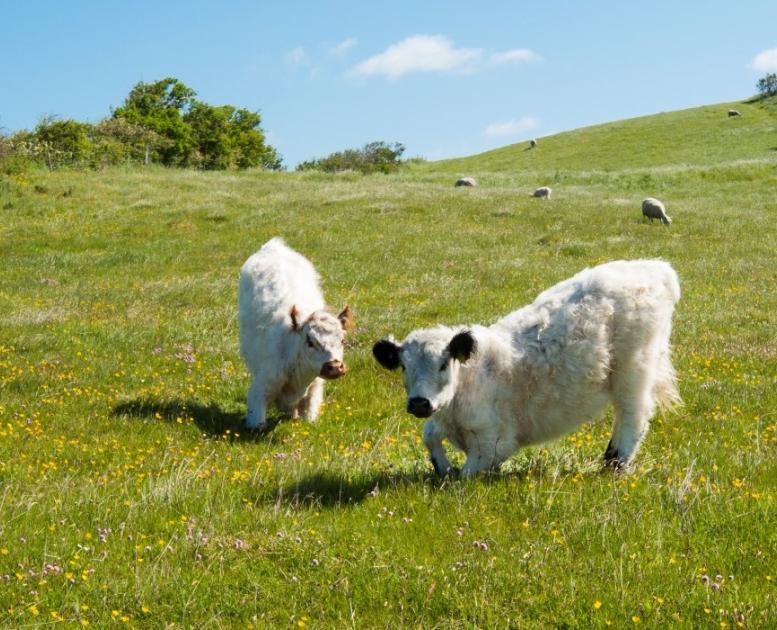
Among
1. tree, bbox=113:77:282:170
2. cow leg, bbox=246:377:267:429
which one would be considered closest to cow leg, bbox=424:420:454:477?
cow leg, bbox=246:377:267:429

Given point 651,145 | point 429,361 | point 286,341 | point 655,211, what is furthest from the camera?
point 651,145

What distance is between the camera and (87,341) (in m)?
15.9

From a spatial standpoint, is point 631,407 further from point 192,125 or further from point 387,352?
point 192,125

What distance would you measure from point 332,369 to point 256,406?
4.71 ft

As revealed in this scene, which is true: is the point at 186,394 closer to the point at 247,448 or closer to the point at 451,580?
the point at 247,448

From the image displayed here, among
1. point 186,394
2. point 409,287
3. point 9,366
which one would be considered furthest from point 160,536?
point 409,287

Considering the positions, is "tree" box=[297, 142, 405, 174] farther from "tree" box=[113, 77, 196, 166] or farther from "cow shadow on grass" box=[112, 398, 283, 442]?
"cow shadow on grass" box=[112, 398, 283, 442]

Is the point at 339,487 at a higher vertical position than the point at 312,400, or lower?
higher

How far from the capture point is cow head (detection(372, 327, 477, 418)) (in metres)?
7.22

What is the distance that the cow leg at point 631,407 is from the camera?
8297 millimetres

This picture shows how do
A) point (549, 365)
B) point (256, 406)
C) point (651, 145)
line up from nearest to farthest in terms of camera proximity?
1. point (549, 365)
2. point (256, 406)
3. point (651, 145)

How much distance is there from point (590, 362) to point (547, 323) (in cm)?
56

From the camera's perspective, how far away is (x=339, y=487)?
24.3ft

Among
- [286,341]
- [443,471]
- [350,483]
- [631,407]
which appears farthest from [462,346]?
[286,341]
